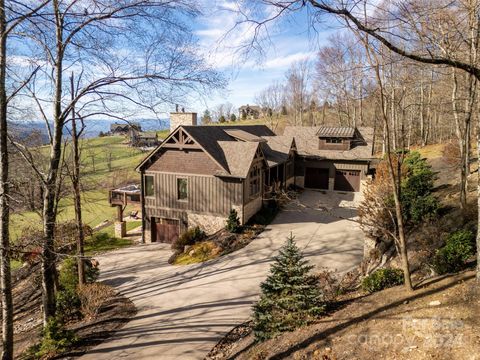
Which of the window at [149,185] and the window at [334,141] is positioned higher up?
the window at [334,141]

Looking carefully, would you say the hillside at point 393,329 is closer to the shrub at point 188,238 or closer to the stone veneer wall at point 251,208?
the shrub at point 188,238

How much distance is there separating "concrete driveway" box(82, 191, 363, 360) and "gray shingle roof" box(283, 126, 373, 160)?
7.40 metres

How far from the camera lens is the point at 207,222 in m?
21.4

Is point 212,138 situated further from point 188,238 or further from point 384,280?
point 384,280

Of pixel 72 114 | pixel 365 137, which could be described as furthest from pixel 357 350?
pixel 365 137

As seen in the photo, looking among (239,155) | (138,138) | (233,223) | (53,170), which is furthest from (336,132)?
(53,170)

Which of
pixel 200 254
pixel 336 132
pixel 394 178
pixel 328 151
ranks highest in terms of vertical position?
pixel 336 132

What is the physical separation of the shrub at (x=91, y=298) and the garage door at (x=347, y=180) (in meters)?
23.7

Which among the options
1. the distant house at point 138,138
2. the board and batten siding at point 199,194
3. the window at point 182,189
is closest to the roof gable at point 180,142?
the board and batten siding at point 199,194

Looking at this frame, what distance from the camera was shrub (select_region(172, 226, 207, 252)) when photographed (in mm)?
20031

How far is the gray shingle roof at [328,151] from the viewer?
3022 cm

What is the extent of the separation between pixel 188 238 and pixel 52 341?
10801 mm

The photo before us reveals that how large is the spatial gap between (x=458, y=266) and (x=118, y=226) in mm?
22815

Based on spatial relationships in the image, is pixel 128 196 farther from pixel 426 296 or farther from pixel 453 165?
pixel 453 165
